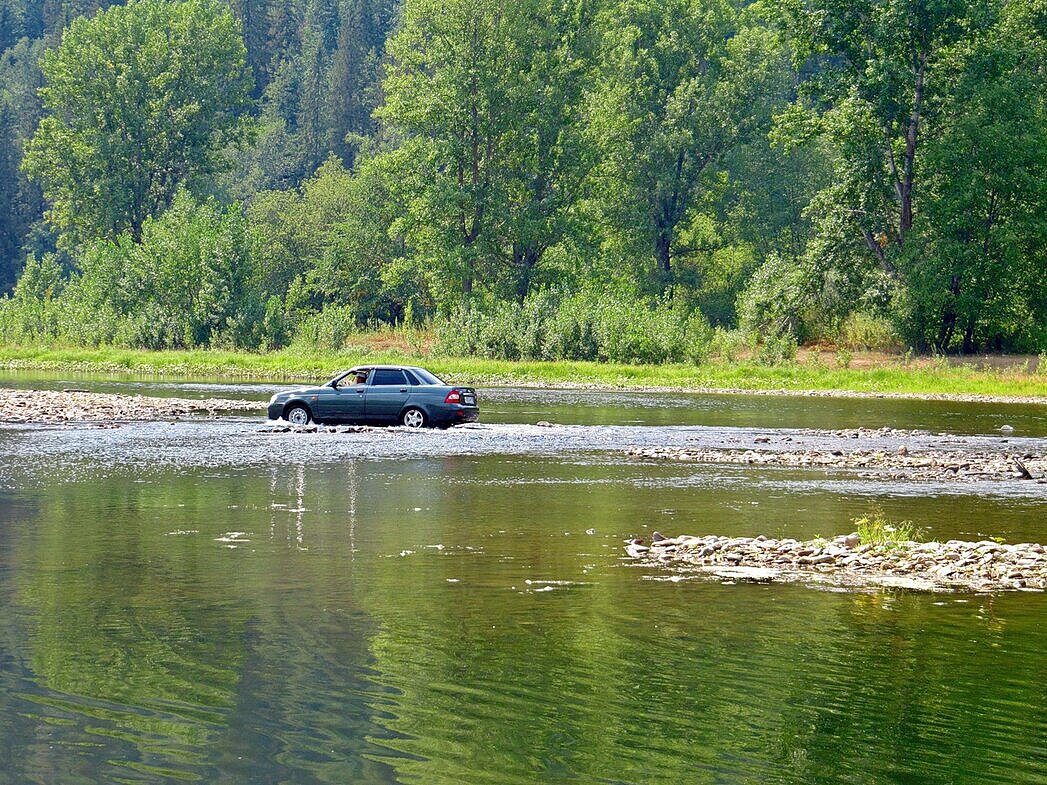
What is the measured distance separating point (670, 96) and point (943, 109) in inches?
981

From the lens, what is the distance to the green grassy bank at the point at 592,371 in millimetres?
56156

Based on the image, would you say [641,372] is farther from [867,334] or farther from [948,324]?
[948,324]

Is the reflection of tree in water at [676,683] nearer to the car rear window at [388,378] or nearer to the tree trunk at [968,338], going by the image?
the car rear window at [388,378]

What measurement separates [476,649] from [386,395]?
2425 centimetres

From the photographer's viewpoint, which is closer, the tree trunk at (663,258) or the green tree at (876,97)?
the green tree at (876,97)

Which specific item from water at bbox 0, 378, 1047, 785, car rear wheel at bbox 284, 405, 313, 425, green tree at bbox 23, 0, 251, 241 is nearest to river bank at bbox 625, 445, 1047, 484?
water at bbox 0, 378, 1047, 785

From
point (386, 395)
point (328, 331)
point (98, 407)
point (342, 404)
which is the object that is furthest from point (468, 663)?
point (328, 331)

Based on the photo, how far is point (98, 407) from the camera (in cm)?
4106

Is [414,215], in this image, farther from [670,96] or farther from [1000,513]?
[1000,513]

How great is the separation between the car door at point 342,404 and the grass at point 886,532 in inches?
742

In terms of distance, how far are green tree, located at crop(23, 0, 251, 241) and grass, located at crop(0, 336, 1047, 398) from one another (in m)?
22.8

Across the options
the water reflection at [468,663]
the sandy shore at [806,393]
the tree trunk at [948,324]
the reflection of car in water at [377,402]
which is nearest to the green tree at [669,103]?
the tree trunk at [948,324]

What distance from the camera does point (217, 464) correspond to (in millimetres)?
26438

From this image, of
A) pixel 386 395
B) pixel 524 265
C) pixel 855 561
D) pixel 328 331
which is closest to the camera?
→ pixel 855 561
